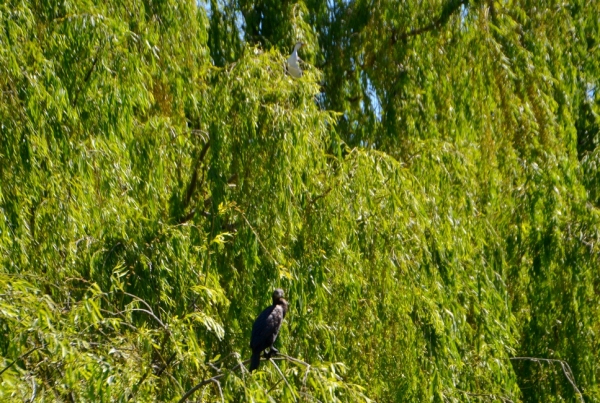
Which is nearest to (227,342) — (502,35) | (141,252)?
(141,252)

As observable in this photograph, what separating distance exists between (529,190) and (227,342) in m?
2.20

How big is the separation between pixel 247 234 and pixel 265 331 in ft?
1.83

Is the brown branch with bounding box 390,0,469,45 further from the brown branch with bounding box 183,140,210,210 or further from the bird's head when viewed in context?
the bird's head

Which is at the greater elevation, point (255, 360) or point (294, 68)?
point (294, 68)

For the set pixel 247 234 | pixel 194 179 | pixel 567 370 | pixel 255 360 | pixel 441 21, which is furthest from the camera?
pixel 441 21

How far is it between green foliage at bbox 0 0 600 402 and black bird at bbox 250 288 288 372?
Answer: 112mm

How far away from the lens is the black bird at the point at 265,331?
341 cm

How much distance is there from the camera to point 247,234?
12.6 feet

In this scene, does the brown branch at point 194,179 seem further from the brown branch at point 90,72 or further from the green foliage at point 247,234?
the brown branch at point 90,72

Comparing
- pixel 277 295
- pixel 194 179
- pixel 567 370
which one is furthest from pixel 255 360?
pixel 567 370

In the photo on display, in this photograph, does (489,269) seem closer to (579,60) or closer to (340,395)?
(340,395)

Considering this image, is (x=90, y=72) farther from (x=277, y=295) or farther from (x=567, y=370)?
(x=567, y=370)

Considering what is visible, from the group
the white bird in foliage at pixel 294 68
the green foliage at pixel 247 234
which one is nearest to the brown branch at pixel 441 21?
the green foliage at pixel 247 234

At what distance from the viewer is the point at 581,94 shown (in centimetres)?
656
